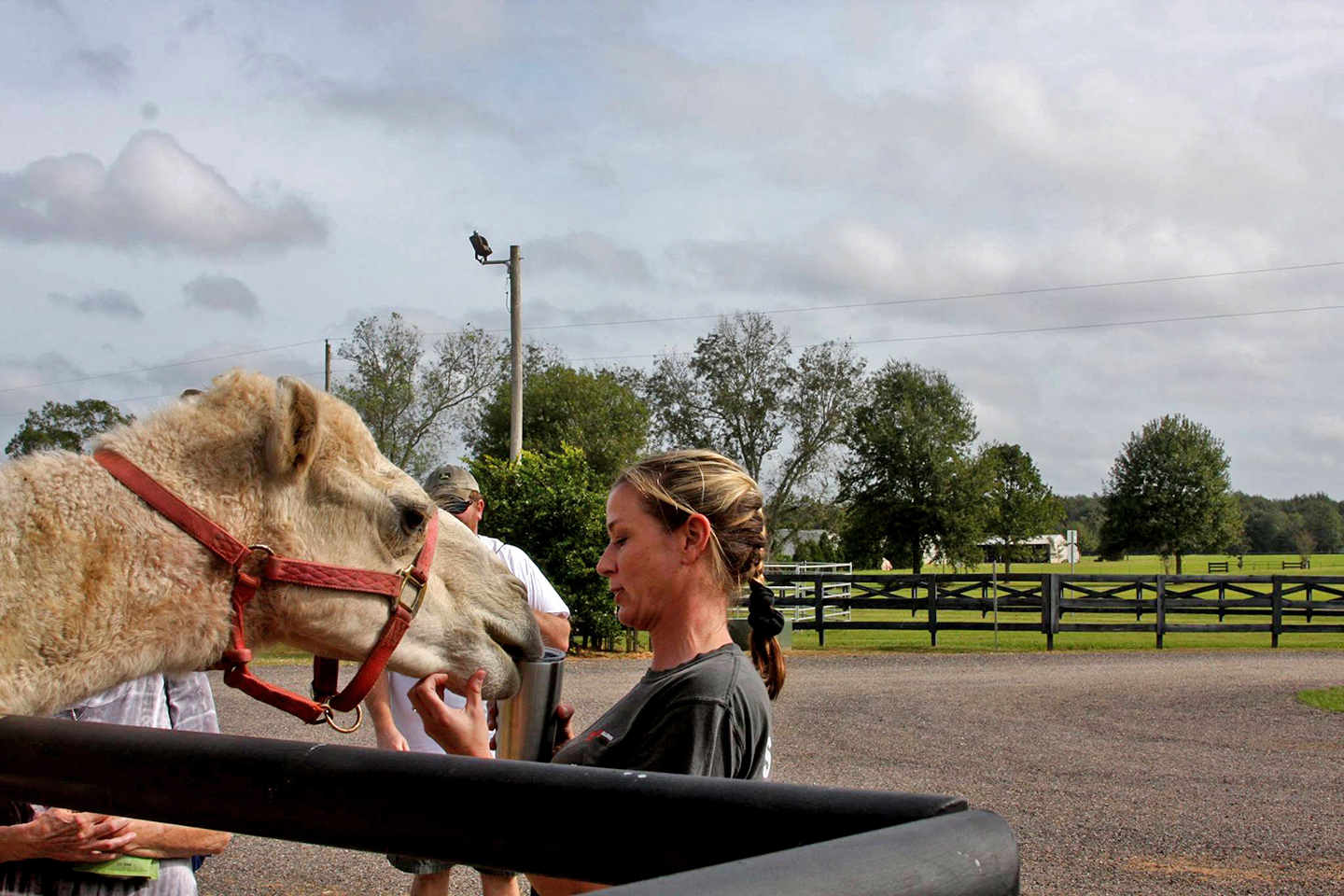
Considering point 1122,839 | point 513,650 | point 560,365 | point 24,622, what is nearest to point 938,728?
point 1122,839

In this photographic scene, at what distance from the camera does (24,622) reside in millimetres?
1899

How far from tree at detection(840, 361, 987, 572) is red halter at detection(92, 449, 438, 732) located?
153ft

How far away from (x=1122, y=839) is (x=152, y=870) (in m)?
6.28

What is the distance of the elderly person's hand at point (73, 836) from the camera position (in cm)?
253

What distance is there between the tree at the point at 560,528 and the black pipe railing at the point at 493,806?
51.1ft

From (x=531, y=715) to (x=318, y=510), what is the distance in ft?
2.41

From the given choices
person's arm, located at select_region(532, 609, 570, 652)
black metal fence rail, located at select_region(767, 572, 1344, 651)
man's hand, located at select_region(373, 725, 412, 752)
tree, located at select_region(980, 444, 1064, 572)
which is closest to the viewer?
man's hand, located at select_region(373, 725, 412, 752)

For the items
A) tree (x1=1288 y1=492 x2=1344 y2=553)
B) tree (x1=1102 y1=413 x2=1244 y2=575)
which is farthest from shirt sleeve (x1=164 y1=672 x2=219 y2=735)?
tree (x1=1288 y1=492 x2=1344 y2=553)

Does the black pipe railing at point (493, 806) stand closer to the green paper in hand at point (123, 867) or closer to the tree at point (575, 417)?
the green paper in hand at point (123, 867)

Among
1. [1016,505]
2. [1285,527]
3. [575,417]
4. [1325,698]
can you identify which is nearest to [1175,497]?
Result: [1016,505]

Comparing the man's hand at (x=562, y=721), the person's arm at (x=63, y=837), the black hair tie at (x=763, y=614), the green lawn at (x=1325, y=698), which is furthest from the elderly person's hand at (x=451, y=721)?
the green lawn at (x=1325, y=698)

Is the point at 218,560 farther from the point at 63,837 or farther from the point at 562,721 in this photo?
the point at 562,721

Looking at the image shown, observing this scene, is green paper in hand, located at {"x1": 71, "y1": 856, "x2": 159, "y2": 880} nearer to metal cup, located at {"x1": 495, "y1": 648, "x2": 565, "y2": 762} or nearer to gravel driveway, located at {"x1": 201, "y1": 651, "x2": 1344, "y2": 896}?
metal cup, located at {"x1": 495, "y1": 648, "x2": 565, "y2": 762}

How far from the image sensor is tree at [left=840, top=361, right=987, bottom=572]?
48.1m
